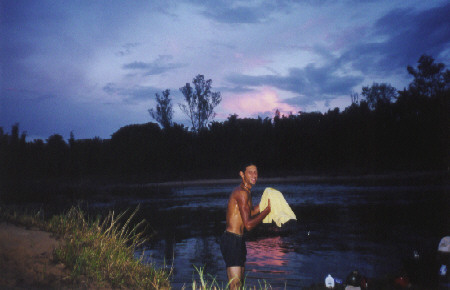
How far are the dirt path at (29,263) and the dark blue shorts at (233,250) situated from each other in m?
2.25

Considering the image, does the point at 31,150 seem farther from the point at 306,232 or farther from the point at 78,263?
the point at 78,263

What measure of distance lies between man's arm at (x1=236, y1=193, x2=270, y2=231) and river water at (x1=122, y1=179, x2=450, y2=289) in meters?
0.77

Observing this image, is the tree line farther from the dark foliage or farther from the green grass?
the green grass

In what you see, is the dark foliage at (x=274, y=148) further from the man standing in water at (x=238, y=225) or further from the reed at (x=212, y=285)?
the man standing in water at (x=238, y=225)

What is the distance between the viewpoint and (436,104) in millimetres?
46125

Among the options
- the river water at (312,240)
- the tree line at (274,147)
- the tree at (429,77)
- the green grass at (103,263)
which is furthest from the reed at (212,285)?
the tree at (429,77)

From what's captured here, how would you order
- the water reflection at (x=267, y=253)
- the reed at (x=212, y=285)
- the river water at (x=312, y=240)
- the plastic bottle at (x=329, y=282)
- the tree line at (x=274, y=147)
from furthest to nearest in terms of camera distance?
the tree line at (x=274, y=147), the water reflection at (x=267, y=253), the river water at (x=312, y=240), the plastic bottle at (x=329, y=282), the reed at (x=212, y=285)

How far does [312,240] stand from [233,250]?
7.20m

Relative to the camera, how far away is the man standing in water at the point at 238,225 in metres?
5.36

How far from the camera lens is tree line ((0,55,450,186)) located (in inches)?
1678

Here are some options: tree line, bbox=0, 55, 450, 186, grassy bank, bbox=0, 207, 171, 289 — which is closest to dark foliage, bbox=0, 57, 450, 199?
tree line, bbox=0, 55, 450, 186

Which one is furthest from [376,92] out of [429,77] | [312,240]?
[312,240]

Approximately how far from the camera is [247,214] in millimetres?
5348

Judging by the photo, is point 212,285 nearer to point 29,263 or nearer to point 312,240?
point 29,263
